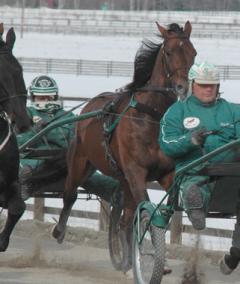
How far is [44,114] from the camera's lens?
9.47 meters

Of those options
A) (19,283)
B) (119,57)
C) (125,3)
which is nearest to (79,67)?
(119,57)

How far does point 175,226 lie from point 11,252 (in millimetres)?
1670

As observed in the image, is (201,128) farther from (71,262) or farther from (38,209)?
(38,209)

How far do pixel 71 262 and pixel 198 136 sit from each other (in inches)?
129

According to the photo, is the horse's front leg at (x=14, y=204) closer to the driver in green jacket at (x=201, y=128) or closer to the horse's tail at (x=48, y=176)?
the driver in green jacket at (x=201, y=128)

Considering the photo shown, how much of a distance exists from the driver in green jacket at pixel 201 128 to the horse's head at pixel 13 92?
3.45ft

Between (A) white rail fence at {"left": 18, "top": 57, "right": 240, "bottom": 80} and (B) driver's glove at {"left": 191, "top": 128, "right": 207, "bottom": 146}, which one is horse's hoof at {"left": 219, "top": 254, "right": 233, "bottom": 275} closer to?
(B) driver's glove at {"left": 191, "top": 128, "right": 207, "bottom": 146}

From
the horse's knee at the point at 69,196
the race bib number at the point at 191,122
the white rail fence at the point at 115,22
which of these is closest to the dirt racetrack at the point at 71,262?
the horse's knee at the point at 69,196

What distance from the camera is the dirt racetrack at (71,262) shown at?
26.5 ft

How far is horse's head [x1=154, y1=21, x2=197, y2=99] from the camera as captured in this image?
7.91 meters

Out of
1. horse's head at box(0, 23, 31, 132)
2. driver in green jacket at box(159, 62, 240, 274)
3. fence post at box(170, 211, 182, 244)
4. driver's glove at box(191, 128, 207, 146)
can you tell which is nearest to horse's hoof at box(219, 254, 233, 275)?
driver in green jacket at box(159, 62, 240, 274)

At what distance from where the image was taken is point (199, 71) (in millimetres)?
6297

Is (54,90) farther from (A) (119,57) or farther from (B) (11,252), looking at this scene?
(A) (119,57)

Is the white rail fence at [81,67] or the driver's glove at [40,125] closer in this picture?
the driver's glove at [40,125]
